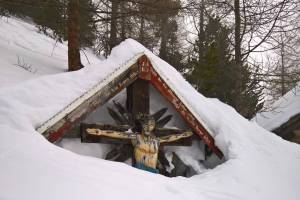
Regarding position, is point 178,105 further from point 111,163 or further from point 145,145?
point 111,163

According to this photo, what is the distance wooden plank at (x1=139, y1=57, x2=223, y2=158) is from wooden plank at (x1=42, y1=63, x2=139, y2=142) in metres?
0.22

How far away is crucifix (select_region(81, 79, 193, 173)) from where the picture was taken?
5.65 metres

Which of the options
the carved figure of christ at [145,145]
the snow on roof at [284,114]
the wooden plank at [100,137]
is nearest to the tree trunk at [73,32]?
the wooden plank at [100,137]

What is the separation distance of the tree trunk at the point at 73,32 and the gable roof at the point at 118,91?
250cm

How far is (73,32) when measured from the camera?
7.90 m

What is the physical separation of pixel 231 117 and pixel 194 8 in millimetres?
2947

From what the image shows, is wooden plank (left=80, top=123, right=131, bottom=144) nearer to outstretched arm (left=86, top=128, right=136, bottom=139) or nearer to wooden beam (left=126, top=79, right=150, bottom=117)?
outstretched arm (left=86, top=128, right=136, bottom=139)

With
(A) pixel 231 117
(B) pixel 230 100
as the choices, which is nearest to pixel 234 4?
(B) pixel 230 100

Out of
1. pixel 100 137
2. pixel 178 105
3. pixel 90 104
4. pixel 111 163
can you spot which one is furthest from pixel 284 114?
pixel 111 163

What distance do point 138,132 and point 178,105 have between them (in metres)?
0.80

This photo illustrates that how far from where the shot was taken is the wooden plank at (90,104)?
493cm

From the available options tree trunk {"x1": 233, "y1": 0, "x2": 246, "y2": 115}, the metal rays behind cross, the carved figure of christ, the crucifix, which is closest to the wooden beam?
the crucifix

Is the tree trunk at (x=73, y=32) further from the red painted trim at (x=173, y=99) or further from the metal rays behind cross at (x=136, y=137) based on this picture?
the red painted trim at (x=173, y=99)

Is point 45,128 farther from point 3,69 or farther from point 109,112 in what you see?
point 3,69
